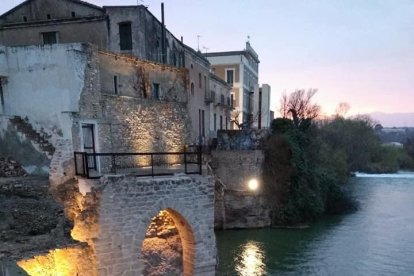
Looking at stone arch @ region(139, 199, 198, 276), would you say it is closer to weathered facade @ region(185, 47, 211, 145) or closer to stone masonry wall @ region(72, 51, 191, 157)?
stone masonry wall @ region(72, 51, 191, 157)

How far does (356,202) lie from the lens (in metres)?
25.2

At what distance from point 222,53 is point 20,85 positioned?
24911 mm

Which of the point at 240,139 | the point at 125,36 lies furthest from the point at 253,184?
the point at 125,36

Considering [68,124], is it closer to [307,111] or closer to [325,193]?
[325,193]

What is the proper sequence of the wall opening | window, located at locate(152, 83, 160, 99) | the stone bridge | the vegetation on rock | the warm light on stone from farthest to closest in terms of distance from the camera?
the vegetation on rock → window, located at locate(152, 83, 160, 99) → the wall opening → the stone bridge → the warm light on stone

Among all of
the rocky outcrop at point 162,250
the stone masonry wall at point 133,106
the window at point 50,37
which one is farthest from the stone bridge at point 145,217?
the window at point 50,37

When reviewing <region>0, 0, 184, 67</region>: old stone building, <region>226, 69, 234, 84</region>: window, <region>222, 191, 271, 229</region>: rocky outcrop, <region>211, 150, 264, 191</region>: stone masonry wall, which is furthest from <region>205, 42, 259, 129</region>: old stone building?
<region>0, 0, 184, 67</region>: old stone building

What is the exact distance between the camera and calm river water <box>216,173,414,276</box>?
1451cm

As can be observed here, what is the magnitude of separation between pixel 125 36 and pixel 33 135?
656 centimetres

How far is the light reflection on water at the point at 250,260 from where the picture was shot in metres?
14.1

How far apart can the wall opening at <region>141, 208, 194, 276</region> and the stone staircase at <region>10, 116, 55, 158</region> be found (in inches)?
164

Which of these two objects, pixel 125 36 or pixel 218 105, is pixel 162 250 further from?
pixel 218 105

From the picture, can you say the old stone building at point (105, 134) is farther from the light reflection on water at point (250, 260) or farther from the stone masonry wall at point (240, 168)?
the light reflection on water at point (250, 260)

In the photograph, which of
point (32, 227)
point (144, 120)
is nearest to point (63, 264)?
point (32, 227)
